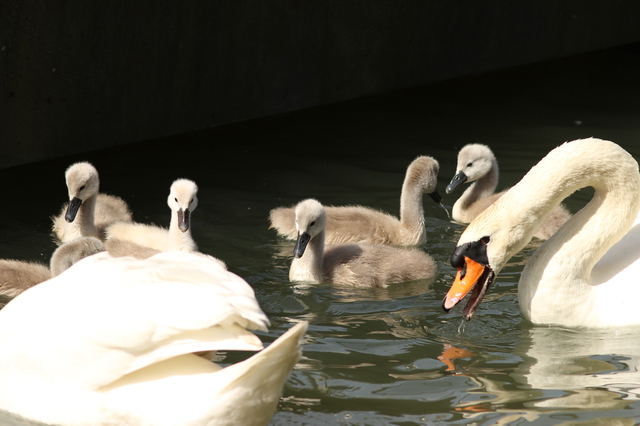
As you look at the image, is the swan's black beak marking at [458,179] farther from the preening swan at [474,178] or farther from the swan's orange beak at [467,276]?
the swan's orange beak at [467,276]

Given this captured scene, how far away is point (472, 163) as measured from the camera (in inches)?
291

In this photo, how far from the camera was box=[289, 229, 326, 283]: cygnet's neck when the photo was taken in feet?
19.3

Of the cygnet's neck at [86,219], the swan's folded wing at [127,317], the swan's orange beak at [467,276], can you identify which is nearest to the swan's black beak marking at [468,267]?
the swan's orange beak at [467,276]

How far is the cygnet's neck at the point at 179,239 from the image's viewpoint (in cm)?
596

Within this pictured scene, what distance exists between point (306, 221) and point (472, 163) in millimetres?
2059

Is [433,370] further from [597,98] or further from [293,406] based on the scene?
[597,98]

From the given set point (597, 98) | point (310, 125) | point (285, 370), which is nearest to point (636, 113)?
point (597, 98)

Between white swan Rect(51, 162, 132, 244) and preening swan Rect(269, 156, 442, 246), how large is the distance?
1168 mm

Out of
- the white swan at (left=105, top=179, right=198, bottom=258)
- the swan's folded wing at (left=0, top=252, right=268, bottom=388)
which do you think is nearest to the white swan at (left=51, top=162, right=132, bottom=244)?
the white swan at (left=105, top=179, right=198, bottom=258)

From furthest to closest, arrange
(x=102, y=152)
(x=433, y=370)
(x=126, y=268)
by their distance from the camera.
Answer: (x=102, y=152) < (x=433, y=370) < (x=126, y=268)

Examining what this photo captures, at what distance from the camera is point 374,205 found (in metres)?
7.55

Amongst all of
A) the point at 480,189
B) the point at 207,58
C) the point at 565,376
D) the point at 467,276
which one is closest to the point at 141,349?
the point at 467,276

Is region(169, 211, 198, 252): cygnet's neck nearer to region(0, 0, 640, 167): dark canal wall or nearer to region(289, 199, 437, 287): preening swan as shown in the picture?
region(289, 199, 437, 287): preening swan

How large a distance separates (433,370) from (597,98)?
24.4ft
